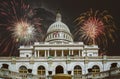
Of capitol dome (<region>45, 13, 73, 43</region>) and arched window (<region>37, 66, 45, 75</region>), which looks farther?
capitol dome (<region>45, 13, 73, 43</region>)

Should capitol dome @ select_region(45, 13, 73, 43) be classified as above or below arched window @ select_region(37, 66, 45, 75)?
above

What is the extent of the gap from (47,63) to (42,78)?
858 inches

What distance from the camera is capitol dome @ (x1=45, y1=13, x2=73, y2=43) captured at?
12538cm

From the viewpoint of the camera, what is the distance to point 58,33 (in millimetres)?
129125

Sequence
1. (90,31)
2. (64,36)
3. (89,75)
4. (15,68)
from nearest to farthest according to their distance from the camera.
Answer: (89,75) < (15,68) < (90,31) < (64,36)

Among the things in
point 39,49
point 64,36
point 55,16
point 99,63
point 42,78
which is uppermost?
point 55,16

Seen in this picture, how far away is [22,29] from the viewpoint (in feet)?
278

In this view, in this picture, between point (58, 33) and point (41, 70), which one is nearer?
point (41, 70)

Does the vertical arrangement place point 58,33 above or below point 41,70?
above

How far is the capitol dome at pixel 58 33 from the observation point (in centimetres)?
12538

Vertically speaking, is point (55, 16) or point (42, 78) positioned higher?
point (55, 16)

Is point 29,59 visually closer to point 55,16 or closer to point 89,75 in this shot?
point 89,75

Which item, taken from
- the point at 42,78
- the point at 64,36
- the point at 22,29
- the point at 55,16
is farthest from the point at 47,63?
the point at 55,16

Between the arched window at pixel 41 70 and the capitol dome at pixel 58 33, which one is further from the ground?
the capitol dome at pixel 58 33
